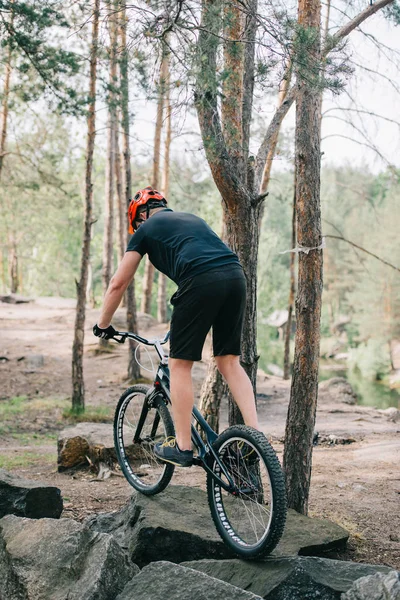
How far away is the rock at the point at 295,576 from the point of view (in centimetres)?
312

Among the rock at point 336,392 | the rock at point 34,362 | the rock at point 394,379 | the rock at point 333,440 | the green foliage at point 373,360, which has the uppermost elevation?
the rock at point 34,362

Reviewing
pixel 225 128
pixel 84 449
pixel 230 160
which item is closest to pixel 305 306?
pixel 230 160

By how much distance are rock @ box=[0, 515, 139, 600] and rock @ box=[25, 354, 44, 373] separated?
1162 cm

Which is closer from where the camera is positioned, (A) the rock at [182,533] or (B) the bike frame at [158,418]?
(B) the bike frame at [158,418]

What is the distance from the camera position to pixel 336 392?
15.9 meters

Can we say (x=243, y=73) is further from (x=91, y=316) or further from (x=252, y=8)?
(x=91, y=316)

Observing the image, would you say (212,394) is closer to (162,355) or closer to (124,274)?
(162,355)

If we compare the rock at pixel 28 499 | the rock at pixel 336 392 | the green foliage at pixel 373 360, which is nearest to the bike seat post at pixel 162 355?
the rock at pixel 28 499

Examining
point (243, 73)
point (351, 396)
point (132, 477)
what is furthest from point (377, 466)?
point (351, 396)

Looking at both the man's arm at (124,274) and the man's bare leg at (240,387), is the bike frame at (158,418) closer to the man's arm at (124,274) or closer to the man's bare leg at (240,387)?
the man's bare leg at (240,387)

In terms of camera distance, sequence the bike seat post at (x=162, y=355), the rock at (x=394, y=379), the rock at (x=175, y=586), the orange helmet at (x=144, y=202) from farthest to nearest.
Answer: the rock at (x=394, y=379), the bike seat post at (x=162, y=355), the orange helmet at (x=144, y=202), the rock at (x=175, y=586)

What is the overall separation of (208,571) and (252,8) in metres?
3.80

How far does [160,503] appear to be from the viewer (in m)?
4.29

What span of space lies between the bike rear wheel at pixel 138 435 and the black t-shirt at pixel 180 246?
1148 mm
